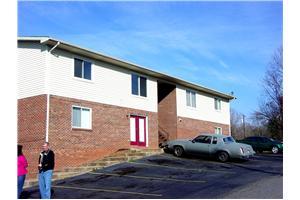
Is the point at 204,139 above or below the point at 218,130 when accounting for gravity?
below

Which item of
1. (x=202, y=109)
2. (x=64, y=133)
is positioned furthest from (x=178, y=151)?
(x=202, y=109)

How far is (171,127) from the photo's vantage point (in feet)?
101

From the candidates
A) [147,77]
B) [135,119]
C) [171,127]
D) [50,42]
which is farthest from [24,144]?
[171,127]

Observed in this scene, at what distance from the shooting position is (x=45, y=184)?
543 inches

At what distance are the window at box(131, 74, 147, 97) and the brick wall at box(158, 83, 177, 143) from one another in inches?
140

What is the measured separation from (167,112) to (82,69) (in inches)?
372

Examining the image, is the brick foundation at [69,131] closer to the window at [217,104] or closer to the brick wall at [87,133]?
the brick wall at [87,133]

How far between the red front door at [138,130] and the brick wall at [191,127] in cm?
397

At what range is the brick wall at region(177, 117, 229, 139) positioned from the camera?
102 feet

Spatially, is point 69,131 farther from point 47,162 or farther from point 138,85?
point 47,162

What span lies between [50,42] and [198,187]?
1026 centimetres


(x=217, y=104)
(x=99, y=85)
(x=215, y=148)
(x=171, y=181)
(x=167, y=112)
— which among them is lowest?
(x=171, y=181)

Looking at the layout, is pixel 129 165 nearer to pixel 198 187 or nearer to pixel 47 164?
pixel 198 187

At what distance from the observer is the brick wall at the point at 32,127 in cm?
2078
